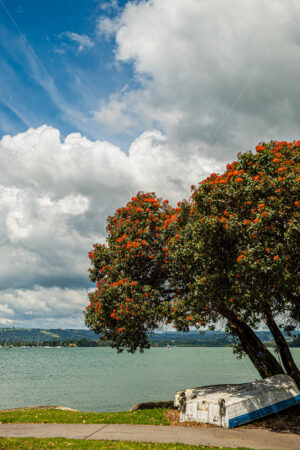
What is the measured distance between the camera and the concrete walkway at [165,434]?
1093 centimetres

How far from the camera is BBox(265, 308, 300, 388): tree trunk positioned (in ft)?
55.1

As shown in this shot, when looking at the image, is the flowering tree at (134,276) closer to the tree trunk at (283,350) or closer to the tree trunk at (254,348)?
the tree trunk at (254,348)

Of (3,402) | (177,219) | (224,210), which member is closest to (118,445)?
(224,210)

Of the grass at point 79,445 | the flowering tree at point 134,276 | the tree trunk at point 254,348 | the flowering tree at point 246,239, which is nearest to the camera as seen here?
→ the grass at point 79,445

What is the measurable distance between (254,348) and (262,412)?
4.22 metres

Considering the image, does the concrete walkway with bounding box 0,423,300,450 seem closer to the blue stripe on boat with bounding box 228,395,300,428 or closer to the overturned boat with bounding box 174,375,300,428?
the blue stripe on boat with bounding box 228,395,300,428

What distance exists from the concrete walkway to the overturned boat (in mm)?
598

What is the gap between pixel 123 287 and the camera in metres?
16.2

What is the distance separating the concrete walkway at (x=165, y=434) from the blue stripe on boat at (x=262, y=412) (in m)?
0.41

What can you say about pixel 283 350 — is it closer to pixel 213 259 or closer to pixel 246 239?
Result: pixel 213 259

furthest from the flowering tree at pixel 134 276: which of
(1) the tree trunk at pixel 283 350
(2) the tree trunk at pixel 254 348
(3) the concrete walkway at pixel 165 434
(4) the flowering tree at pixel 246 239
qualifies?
(1) the tree trunk at pixel 283 350

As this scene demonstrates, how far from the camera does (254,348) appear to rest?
17.4 meters

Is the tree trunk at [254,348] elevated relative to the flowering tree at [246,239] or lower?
lower

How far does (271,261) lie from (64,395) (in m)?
31.4
